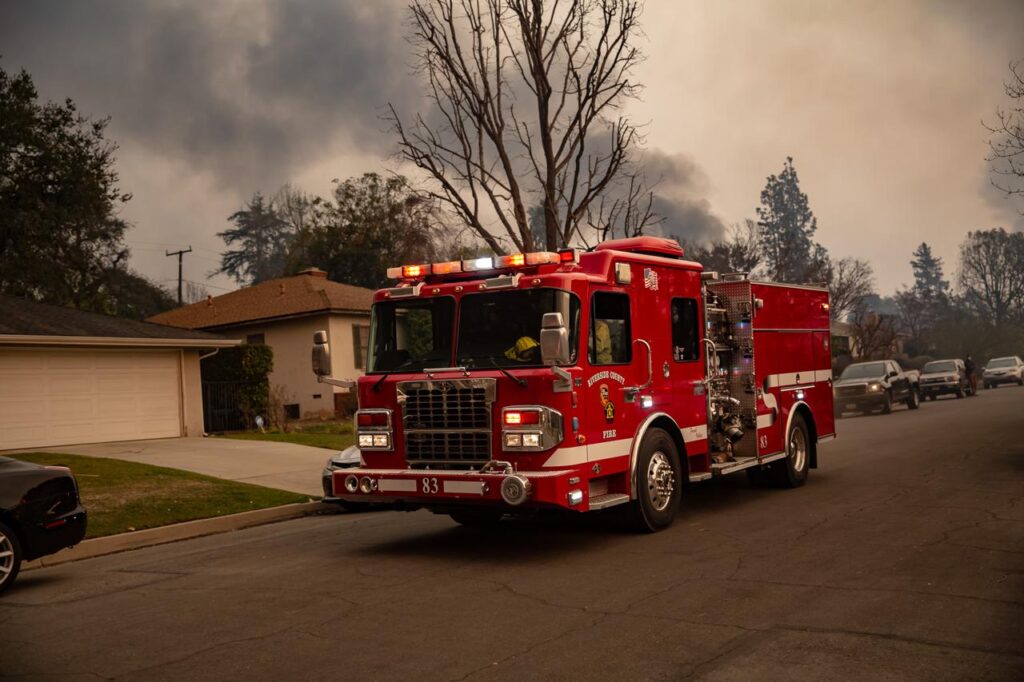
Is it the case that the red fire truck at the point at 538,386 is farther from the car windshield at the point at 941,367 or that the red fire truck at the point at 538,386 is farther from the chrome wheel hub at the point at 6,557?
the car windshield at the point at 941,367

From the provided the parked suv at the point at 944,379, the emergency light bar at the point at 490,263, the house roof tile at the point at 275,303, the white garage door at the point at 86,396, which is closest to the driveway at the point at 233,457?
the white garage door at the point at 86,396

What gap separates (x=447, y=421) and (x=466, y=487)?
0.70 metres

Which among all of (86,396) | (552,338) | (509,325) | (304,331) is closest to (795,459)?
(509,325)

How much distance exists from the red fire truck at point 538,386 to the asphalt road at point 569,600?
69 cm

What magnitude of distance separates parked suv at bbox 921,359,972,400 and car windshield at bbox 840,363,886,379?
8.74 meters

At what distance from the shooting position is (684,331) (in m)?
10.5

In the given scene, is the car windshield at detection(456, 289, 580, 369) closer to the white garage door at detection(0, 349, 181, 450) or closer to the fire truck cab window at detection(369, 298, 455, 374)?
the fire truck cab window at detection(369, 298, 455, 374)

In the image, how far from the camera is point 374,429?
9.20 meters

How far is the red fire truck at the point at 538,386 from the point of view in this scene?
27.4ft

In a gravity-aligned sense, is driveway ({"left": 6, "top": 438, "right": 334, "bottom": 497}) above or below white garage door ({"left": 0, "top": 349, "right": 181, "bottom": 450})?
below

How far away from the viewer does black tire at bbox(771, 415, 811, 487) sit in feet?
41.3

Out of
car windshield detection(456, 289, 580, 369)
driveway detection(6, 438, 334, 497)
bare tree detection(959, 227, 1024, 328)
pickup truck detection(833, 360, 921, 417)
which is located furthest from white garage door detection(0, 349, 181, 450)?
bare tree detection(959, 227, 1024, 328)

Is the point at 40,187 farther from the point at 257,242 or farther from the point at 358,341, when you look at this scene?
the point at 257,242

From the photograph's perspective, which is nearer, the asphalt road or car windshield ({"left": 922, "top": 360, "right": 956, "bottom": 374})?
the asphalt road
